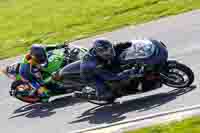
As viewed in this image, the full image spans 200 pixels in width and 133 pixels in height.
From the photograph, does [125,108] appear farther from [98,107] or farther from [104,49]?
[104,49]

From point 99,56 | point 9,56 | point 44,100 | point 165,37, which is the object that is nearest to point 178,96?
point 99,56

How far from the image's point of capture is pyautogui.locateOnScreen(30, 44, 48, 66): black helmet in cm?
1586

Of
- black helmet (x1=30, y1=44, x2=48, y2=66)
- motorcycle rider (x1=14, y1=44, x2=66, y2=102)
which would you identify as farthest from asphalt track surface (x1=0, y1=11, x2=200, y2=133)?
black helmet (x1=30, y1=44, x2=48, y2=66)

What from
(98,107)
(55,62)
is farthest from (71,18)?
(98,107)

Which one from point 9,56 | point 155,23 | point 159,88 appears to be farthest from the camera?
point 9,56

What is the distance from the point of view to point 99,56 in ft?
43.8

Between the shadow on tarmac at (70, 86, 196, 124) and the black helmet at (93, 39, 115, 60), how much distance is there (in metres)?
1.16

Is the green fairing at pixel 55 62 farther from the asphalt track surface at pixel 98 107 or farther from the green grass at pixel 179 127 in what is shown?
the green grass at pixel 179 127

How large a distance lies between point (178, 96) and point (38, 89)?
4.53 meters

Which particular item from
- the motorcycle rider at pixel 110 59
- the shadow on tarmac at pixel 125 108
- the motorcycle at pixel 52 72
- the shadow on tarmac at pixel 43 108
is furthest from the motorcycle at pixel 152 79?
the motorcycle at pixel 52 72

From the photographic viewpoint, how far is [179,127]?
10.7 meters

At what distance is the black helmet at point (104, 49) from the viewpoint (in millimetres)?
13117

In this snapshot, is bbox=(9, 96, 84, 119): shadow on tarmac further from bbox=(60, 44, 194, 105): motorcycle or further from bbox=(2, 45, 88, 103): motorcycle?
bbox=(60, 44, 194, 105): motorcycle

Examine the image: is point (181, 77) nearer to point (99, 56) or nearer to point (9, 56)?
point (99, 56)
